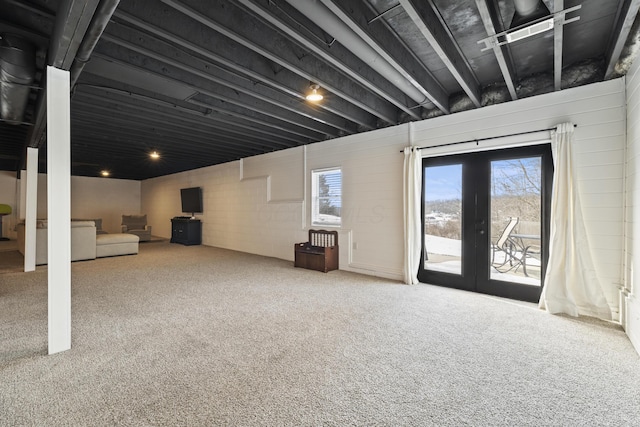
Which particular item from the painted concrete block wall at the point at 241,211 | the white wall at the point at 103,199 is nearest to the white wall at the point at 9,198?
the white wall at the point at 103,199

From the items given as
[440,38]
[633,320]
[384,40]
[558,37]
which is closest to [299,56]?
[384,40]

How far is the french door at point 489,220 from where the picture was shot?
11.8 feet

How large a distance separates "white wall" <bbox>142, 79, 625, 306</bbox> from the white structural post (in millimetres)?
4012

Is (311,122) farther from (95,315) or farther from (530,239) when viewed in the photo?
(95,315)

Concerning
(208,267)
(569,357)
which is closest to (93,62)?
(208,267)

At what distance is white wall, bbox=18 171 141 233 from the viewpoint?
36.1ft

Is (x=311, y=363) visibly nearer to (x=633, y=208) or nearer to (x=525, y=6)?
(x=525, y=6)

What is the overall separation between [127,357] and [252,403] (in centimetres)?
119

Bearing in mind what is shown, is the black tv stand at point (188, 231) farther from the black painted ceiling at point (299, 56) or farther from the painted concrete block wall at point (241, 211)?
the black painted ceiling at point (299, 56)

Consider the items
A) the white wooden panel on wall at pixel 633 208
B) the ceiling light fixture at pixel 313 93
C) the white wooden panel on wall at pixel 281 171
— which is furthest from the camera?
the white wooden panel on wall at pixel 281 171

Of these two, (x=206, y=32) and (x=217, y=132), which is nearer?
(x=206, y=32)

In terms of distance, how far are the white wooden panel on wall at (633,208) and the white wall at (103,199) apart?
47.7ft

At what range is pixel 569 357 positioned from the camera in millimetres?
2293

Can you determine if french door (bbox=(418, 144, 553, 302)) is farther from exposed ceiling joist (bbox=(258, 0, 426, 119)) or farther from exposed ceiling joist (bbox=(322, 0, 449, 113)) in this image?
exposed ceiling joist (bbox=(258, 0, 426, 119))
